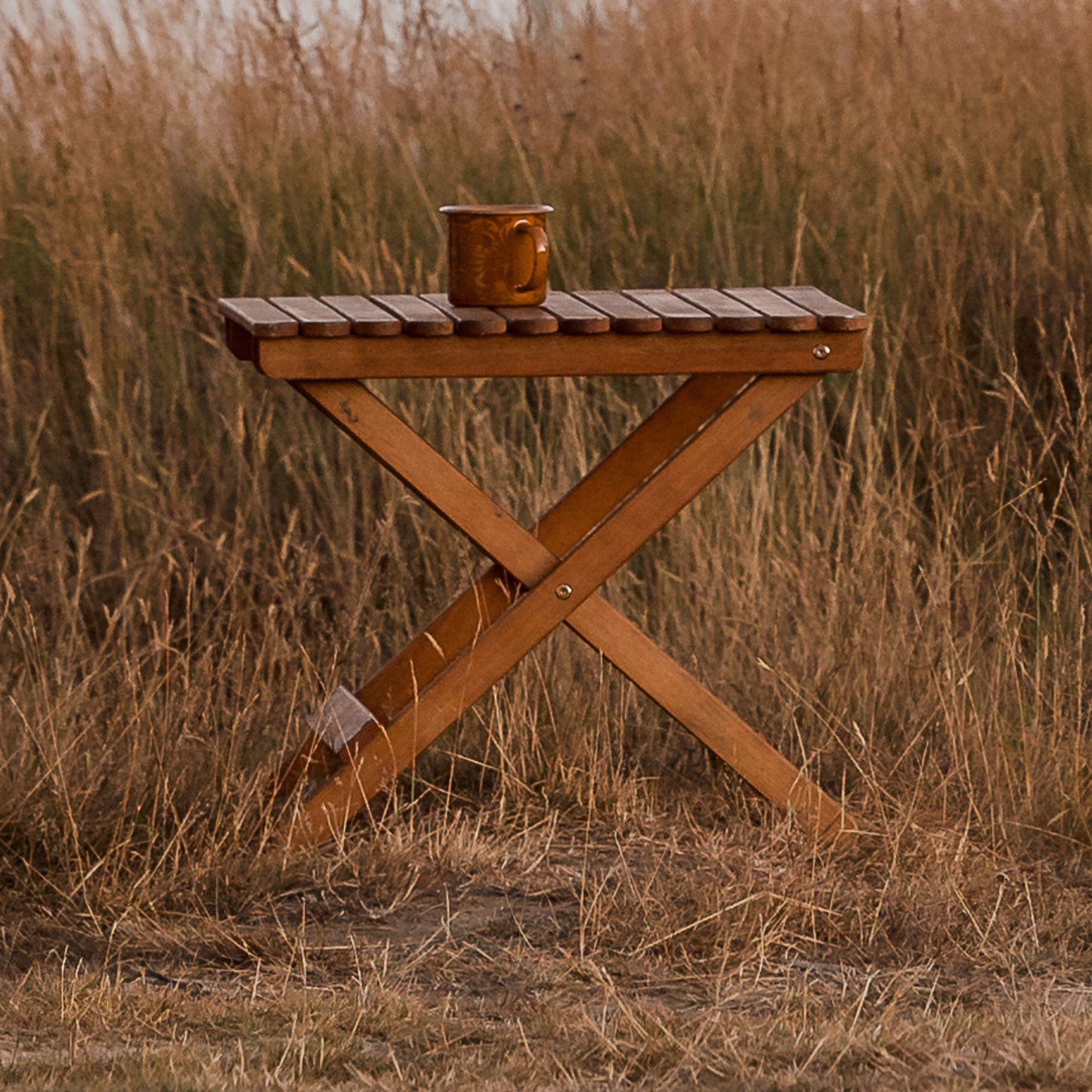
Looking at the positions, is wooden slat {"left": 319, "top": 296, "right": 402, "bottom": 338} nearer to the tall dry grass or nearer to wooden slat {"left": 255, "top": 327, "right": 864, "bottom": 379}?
wooden slat {"left": 255, "top": 327, "right": 864, "bottom": 379}

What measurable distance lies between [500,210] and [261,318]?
47cm

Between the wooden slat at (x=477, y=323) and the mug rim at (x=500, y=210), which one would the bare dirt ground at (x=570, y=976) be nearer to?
the wooden slat at (x=477, y=323)

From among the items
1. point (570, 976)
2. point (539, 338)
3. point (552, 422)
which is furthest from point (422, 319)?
point (552, 422)

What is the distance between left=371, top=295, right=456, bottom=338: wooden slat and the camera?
10.1 ft

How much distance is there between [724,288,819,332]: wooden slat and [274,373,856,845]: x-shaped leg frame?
108 millimetres

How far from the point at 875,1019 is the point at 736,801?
0.92 metres

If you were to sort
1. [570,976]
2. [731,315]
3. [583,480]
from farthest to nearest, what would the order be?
[583,480] → [731,315] → [570,976]

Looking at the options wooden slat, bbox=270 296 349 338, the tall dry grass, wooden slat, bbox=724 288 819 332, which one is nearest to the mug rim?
wooden slat, bbox=270 296 349 338

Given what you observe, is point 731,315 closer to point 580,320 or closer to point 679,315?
point 679,315

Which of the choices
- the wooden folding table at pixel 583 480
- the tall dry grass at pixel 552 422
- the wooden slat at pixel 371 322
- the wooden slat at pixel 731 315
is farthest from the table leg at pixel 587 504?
the wooden slat at pixel 371 322

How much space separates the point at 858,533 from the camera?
415 cm

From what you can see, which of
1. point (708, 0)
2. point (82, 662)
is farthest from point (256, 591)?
point (708, 0)

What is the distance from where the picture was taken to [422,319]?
310 cm

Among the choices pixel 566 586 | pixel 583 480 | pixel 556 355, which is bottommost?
pixel 566 586
